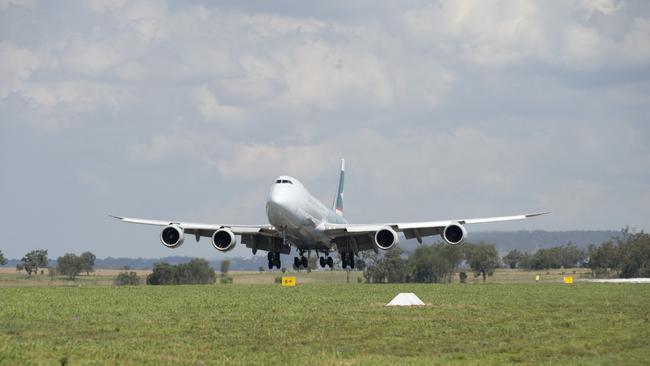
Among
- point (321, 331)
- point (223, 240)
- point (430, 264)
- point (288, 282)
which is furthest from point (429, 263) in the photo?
point (321, 331)

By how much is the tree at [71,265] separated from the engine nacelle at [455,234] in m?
72.8

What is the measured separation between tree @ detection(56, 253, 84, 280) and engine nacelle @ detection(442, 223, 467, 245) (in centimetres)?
7276

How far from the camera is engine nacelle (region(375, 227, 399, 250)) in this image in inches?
2660

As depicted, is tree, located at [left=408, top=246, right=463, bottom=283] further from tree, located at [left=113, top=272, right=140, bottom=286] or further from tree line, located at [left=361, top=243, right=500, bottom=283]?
tree, located at [left=113, top=272, right=140, bottom=286]

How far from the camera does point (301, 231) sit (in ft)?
210

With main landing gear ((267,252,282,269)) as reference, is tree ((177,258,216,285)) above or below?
above

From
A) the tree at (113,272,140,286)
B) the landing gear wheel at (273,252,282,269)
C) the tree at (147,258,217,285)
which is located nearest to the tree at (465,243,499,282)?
the tree at (147,258,217,285)

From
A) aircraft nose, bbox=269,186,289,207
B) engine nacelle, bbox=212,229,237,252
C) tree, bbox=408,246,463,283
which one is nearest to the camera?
aircraft nose, bbox=269,186,289,207

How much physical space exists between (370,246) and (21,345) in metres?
45.0

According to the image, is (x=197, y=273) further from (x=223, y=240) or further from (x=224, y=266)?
(x=223, y=240)

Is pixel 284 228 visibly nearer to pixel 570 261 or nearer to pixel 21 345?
pixel 21 345

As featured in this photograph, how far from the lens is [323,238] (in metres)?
68.2

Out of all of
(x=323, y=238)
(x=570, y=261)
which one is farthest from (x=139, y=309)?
(x=570, y=261)

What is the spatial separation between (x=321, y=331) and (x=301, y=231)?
1176 inches
